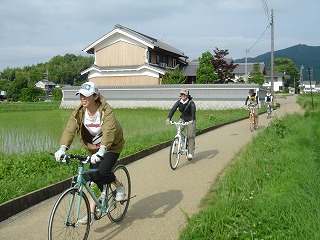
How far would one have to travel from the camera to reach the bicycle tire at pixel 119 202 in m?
4.48

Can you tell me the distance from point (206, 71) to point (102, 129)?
3392 cm

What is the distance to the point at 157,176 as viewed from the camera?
23.2 ft

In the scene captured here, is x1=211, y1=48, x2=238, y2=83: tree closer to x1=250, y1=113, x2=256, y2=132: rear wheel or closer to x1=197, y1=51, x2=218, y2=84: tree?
x1=197, y1=51, x2=218, y2=84: tree

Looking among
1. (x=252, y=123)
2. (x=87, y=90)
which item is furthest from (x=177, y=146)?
(x=252, y=123)

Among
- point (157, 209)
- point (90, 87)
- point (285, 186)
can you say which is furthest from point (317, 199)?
point (90, 87)

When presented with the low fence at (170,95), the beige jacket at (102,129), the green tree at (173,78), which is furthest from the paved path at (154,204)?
the green tree at (173,78)

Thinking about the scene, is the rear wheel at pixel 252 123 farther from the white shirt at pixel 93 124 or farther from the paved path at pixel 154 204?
the white shirt at pixel 93 124

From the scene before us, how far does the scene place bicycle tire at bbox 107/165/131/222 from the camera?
448 cm

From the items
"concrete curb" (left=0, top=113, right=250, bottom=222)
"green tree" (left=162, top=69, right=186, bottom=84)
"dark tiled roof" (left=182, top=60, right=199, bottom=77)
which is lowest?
"concrete curb" (left=0, top=113, right=250, bottom=222)

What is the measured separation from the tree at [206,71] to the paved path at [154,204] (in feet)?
91.9

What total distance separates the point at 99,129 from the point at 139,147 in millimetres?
5435

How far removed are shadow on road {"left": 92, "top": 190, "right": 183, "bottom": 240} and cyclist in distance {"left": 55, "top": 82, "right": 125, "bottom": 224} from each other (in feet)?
1.54

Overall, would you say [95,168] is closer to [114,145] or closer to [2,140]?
[114,145]

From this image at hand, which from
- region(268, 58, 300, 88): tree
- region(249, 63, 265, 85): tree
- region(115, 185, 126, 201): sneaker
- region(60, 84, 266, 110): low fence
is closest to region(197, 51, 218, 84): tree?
region(60, 84, 266, 110): low fence
